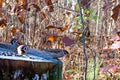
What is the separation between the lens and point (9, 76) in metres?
1.32

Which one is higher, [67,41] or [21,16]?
[21,16]

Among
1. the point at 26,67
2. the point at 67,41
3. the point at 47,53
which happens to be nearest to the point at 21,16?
the point at 67,41

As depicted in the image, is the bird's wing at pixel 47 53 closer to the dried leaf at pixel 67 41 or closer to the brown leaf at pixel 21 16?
the dried leaf at pixel 67 41

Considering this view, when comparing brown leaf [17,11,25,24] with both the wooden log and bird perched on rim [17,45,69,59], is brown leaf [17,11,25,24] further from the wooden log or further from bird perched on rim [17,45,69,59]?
the wooden log

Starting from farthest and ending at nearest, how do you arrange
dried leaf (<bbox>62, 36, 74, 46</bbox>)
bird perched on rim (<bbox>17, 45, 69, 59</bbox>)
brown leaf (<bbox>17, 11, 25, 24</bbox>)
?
brown leaf (<bbox>17, 11, 25, 24</bbox>) → dried leaf (<bbox>62, 36, 74, 46</bbox>) → bird perched on rim (<bbox>17, 45, 69, 59</bbox>)

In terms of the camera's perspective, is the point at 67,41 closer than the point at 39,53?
No

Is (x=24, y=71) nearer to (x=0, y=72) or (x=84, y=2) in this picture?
(x=0, y=72)

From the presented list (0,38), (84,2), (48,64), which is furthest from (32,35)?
(48,64)

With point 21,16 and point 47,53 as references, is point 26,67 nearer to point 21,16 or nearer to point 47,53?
point 47,53

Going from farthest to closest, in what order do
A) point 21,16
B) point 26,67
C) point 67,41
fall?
point 21,16
point 67,41
point 26,67

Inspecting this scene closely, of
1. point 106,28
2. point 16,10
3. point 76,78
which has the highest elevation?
point 16,10

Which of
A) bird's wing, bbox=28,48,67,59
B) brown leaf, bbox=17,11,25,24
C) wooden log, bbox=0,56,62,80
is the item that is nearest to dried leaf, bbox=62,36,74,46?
bird's wing, bbox=28,48,67,59

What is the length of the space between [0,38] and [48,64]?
3026 mm

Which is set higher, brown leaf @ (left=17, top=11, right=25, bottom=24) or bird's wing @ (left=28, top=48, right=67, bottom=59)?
brown leaf @ (left=17, top=11, right=25, bottom=24)
